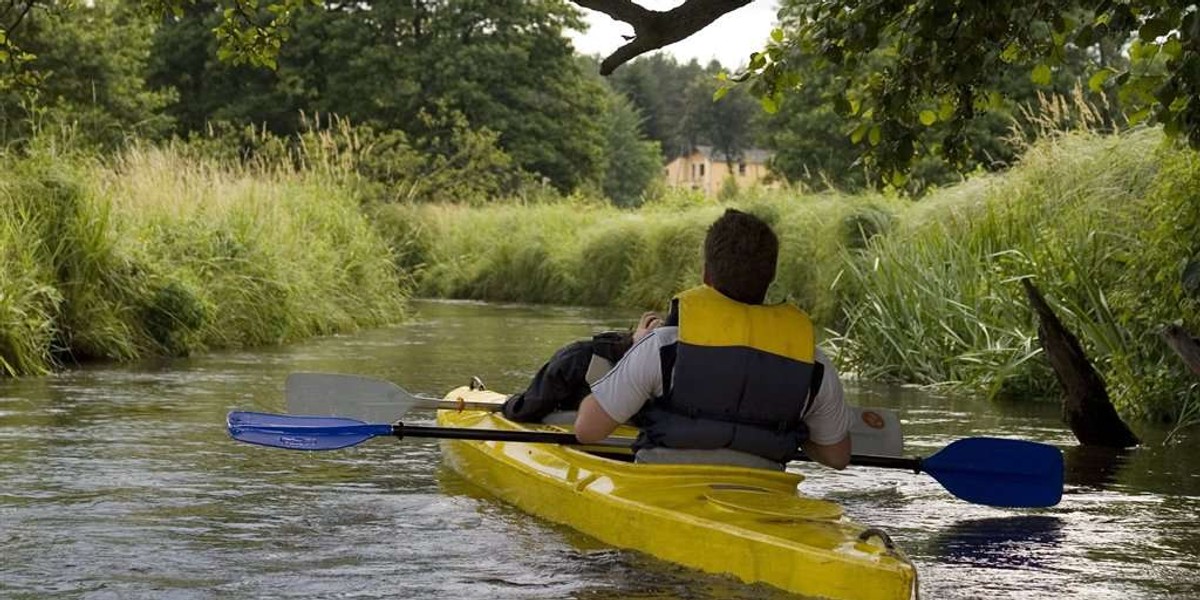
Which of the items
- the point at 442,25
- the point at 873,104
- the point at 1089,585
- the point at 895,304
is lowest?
the point at 1089,585

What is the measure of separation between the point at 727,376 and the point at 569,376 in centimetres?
162

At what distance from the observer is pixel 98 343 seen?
13.3m

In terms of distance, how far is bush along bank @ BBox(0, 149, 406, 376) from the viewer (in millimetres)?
12852

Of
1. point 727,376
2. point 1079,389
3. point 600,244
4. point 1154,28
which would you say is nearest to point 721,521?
point 727,376

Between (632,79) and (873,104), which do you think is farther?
(632,79)

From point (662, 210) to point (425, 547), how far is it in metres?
21.3

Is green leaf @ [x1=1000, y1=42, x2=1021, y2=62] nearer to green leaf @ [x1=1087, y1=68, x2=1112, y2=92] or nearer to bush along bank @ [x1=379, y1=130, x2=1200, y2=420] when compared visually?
green leaf @ [x1=1087, y1=68, x2=1112, y2=92]

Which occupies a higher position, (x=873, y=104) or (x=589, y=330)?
(x=873, y=104)

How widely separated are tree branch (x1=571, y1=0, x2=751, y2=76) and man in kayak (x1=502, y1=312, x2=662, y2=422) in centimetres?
120

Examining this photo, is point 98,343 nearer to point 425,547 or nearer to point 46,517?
point 46,517

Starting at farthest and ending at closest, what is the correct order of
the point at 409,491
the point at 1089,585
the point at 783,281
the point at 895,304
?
the point at 783,281
the point at 895,304
the point at 409,491
the point at 1089,585

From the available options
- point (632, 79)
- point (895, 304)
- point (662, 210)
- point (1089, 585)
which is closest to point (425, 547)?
point (1089, 585)

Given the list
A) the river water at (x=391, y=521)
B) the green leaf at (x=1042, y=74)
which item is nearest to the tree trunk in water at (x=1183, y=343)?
the river water at (x=391, y=521)

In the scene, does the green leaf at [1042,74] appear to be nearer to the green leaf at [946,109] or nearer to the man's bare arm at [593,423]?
the green leaf at [946,109]
